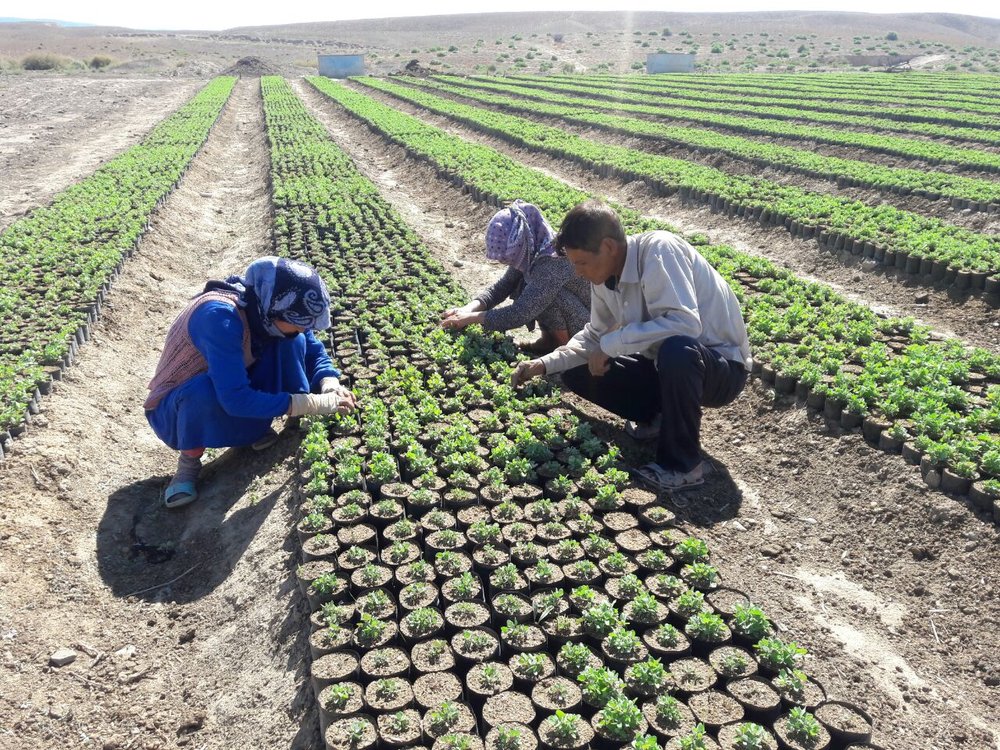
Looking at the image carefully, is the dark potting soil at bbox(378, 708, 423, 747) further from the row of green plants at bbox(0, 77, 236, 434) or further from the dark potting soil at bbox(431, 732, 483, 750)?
the row of green plants at bbox(0, 77, 236, 434)

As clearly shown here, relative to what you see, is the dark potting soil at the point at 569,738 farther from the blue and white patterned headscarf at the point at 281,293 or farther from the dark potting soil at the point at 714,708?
the blue and white patterned headscarf at the point at 281,293

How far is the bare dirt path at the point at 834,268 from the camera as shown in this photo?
847 centimetres

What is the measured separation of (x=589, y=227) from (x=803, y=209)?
844 cm

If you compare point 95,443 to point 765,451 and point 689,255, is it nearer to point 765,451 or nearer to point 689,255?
point 689,255

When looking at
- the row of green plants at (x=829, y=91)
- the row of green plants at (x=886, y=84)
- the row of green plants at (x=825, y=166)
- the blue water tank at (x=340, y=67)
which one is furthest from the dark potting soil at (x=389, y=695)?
the blue water tank at (x=340, y=67)

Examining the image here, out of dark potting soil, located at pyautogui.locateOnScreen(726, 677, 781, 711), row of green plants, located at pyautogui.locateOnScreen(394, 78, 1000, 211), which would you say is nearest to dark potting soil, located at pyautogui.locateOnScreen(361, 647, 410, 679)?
dark potting soil, located at pyautogui.locateOnScreen(726, 677, 781, 711)

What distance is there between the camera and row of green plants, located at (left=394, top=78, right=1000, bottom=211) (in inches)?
491

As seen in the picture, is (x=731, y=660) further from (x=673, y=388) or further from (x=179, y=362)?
(x=179, y=362)

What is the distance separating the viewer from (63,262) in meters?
9.84

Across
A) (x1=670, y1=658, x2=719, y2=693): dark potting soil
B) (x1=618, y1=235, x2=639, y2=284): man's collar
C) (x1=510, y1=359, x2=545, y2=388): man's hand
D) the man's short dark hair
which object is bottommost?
(x1=670, y1=658, x2=719, y2=693): dark potting soil

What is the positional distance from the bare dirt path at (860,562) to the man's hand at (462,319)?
1.25 m

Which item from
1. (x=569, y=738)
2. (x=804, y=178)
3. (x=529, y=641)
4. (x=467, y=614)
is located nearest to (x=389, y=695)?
(x=467, y=614)

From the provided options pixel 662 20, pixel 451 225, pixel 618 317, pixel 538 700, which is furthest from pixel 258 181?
pixel 662 20

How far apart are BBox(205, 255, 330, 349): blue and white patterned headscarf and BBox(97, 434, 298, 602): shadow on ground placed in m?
1.24
